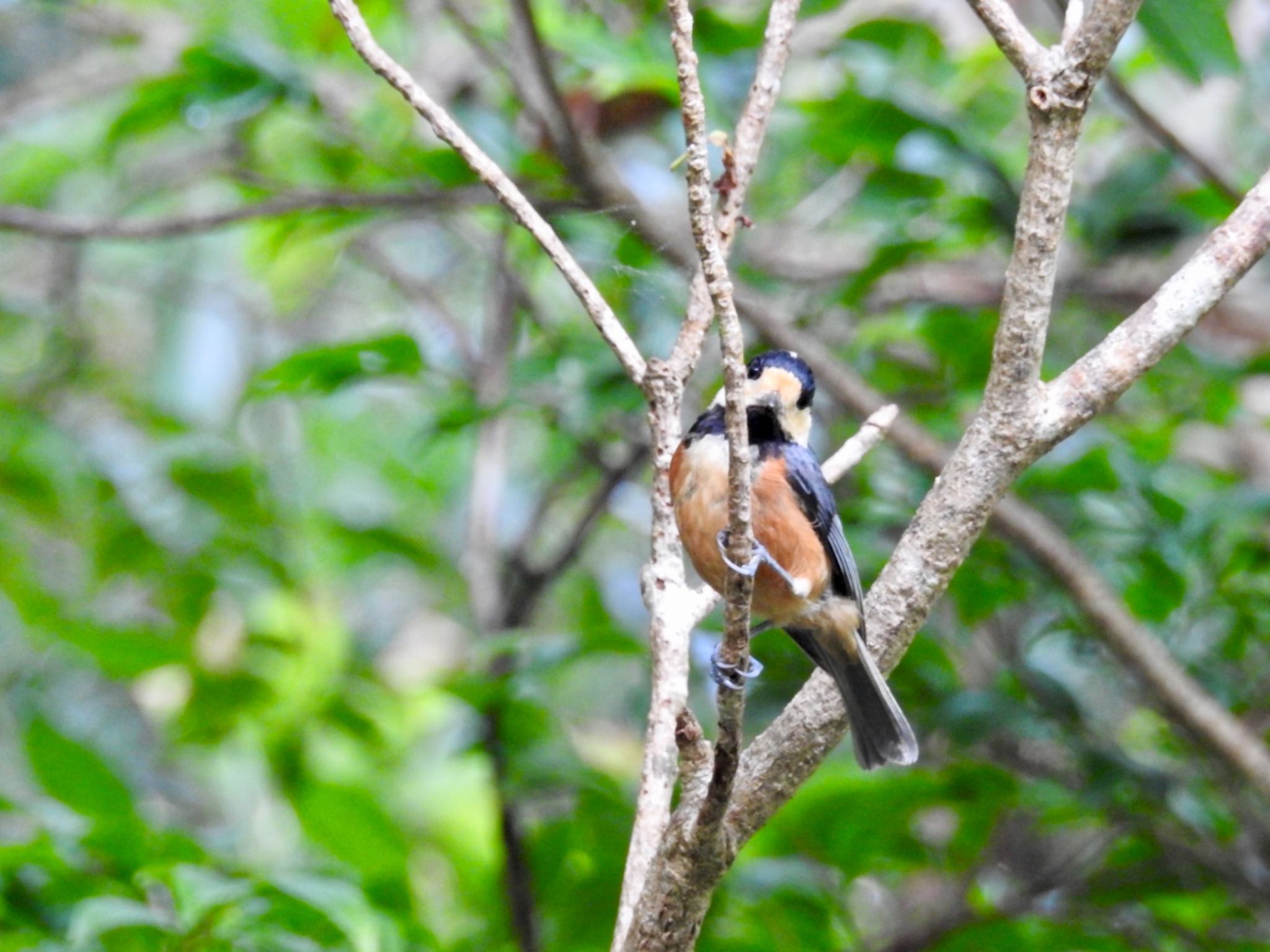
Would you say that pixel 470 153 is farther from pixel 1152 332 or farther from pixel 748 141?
pixel 1152 332

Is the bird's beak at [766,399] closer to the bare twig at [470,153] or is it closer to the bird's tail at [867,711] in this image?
the bird's tail at [867,711]

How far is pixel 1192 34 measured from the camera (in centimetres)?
273

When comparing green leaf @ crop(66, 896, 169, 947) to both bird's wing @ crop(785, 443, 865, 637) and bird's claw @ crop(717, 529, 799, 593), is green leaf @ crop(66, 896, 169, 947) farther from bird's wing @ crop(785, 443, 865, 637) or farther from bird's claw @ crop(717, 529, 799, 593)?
bird's wing @ crop(785, 443, 865, 637)

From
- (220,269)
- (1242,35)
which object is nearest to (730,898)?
(1242,35)

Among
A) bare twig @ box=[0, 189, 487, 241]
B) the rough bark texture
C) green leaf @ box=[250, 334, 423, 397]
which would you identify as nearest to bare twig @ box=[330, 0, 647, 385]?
the rough bark texture

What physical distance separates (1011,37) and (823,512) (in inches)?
37.6

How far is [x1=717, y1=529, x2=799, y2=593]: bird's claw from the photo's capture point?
5.06 ft

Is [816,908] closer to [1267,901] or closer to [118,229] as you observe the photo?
[1267,901]

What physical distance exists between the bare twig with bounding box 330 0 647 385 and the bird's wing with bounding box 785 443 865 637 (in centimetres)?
62

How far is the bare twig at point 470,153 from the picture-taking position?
6.31ft

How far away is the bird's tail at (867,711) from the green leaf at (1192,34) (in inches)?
53.6

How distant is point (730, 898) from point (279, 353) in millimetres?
4365

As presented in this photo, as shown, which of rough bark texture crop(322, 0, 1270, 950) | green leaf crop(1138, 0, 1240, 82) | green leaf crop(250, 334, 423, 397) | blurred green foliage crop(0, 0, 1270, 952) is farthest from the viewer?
blurred green foliage crop(0, 0, 1270, 952)

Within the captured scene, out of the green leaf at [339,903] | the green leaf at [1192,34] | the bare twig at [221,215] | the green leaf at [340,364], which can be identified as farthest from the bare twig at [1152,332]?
the bare twig at [221,215]
